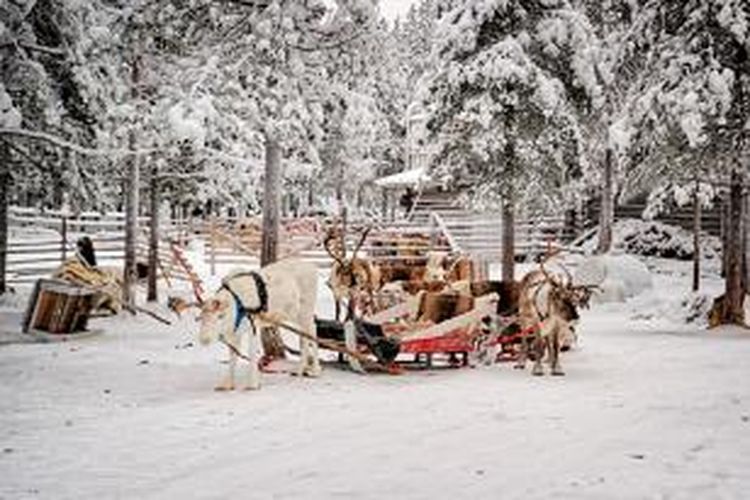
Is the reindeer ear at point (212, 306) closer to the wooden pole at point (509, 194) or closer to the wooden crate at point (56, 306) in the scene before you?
the wooden crate at point (56, 306)

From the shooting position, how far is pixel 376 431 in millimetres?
8148

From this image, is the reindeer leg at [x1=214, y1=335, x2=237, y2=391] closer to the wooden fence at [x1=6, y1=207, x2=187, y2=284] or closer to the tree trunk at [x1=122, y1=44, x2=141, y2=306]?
the tree trunk at [x1=122, y1=44, x2=141, y2=306]

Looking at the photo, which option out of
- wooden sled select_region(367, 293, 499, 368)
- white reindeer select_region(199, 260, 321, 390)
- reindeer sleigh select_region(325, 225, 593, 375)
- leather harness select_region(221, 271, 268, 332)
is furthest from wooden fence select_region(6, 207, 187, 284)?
leather harness select_region(221, 271, 268, 332)

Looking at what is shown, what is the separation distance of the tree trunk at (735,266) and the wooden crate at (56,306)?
11735mm

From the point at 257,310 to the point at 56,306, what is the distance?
19.4 ft

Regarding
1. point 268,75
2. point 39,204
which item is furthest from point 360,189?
point 268,75

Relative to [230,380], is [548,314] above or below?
above

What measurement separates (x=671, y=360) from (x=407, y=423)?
613 centimetres

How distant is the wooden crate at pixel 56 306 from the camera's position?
15328mm

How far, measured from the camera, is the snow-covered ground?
6.34 m

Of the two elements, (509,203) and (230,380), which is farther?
(509,203)

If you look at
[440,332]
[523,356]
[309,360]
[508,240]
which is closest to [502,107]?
[508,240]

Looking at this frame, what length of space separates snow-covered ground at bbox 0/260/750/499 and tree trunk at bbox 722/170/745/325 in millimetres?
3967

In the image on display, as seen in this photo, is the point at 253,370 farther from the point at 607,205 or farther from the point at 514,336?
the point at 607,205
